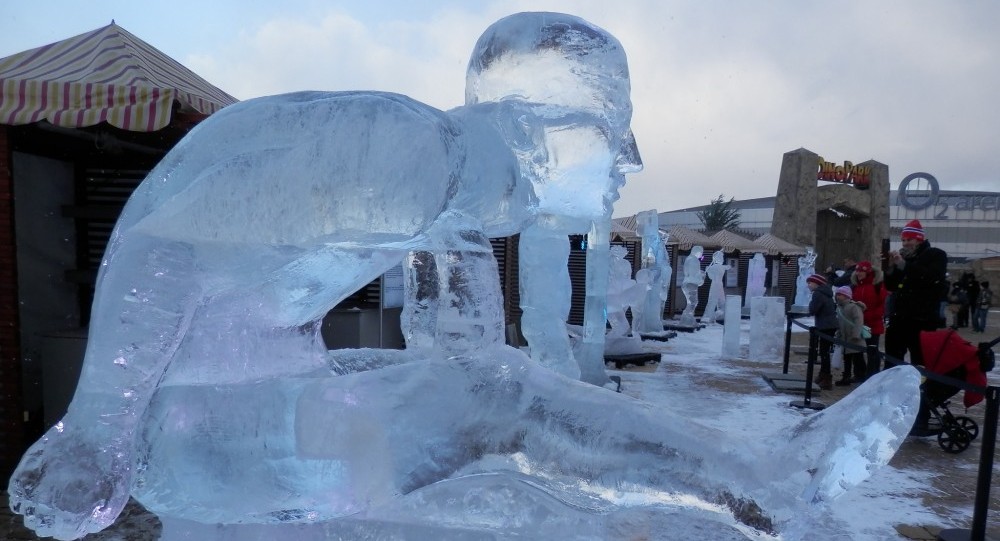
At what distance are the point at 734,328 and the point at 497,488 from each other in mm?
7951

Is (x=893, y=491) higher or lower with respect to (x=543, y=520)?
lower

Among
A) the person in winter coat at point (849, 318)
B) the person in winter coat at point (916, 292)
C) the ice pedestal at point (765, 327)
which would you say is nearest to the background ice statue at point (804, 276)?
the ice pedestal at point (765, 327)

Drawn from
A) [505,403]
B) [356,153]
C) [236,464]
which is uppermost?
[356,153]

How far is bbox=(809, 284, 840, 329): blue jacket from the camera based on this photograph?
22.5 feet

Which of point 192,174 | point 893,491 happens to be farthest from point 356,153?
point 893,491

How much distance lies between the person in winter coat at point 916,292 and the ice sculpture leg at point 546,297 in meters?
2.95

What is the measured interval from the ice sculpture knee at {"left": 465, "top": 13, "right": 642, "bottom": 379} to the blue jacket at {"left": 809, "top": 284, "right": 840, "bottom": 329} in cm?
600

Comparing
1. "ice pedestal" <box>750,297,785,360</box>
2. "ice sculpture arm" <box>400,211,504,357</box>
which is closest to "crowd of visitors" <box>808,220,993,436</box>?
"ice pedestal" <box>750,297,785,360</box>

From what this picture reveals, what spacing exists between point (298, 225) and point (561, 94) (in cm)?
80

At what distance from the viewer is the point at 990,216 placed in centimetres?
3859

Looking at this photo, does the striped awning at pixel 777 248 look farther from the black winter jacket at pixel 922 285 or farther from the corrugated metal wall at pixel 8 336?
the corrugated metal wall at pixel 8 336

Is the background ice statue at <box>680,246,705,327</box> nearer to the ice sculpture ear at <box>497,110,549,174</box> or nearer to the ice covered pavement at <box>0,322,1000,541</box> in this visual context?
the ice covered pavement at <box>0,322,1000,541</box>

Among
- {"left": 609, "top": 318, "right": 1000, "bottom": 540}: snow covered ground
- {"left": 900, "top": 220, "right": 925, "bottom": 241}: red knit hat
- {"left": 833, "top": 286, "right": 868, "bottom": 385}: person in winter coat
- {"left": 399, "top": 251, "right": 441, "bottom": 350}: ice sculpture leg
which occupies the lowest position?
{"left": 609, "top": 318, "right": 1000, "bottom": 540}: snow covered ground

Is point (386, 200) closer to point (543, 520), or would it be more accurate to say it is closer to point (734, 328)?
point (543, 520)
